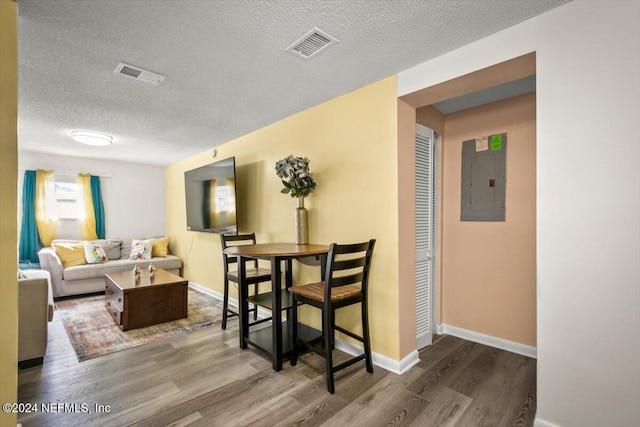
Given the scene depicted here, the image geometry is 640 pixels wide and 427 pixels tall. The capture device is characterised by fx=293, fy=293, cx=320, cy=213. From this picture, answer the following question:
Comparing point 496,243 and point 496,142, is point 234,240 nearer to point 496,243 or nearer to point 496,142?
point 496,243

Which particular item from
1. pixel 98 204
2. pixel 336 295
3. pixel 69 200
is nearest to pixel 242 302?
pixel 336 295

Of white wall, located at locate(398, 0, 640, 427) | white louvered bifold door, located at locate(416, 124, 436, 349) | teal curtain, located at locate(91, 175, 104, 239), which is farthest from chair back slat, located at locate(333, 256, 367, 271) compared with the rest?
teal curtain, located at locate(91, 175, 104, 239)

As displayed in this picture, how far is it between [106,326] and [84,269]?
70.3 inches

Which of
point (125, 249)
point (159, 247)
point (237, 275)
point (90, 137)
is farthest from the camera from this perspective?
point (159, 247)

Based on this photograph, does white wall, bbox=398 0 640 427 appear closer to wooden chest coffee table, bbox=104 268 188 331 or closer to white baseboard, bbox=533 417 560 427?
white baseboard, bbox=533 417 560 427

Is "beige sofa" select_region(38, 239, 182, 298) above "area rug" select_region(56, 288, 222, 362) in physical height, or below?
above

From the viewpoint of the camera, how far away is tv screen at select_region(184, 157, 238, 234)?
3678mm

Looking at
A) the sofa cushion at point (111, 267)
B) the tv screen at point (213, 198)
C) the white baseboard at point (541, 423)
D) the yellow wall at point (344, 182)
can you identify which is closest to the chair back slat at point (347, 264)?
the yellow wall at point (344, 182)

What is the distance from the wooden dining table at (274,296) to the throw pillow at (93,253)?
346cm

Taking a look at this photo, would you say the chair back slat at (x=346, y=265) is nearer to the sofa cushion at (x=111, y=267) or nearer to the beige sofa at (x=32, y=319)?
the beige sofa at (x=32, y=319)

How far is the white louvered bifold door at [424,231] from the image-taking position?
260cm

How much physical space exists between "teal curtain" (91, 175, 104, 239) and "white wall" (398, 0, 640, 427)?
20.7 ft

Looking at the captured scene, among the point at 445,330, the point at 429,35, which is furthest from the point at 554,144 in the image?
the point at 445,330

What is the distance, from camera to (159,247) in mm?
5520
